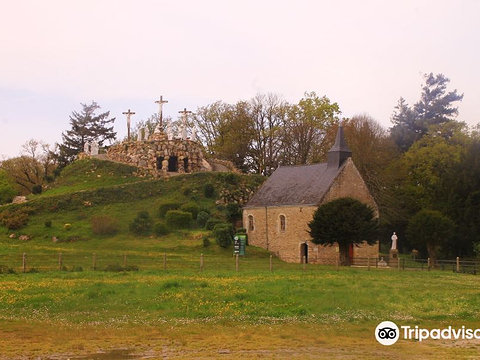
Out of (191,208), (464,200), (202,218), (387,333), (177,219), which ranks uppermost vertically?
(464,200)

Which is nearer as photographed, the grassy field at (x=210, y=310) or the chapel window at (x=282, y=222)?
the grassy field at (x=210, y=310)

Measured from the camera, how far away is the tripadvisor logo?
1633cm

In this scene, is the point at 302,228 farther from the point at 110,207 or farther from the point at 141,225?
the point at 110,207

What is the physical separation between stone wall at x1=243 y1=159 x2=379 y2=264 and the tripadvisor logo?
28.5m

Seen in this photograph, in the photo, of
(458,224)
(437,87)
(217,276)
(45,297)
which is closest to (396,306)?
(217,276)

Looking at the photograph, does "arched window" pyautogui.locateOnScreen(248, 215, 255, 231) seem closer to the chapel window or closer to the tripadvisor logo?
the chapel window

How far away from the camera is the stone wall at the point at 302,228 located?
48.0 metres

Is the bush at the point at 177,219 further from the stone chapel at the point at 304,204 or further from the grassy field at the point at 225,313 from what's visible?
the grassy field at the point at 225,313

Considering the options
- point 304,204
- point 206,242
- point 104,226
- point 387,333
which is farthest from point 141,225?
point 387,333

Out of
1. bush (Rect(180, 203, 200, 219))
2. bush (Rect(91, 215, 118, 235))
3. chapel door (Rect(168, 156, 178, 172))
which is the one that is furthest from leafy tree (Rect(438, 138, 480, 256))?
chapel door (Rect(168, 156, 178, 172))

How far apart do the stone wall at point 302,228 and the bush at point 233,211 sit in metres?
4.65

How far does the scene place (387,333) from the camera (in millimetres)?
17156

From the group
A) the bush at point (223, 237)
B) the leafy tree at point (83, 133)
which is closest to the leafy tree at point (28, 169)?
the leafy tree at point (83, 133)

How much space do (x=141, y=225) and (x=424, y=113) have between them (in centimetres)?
3866
